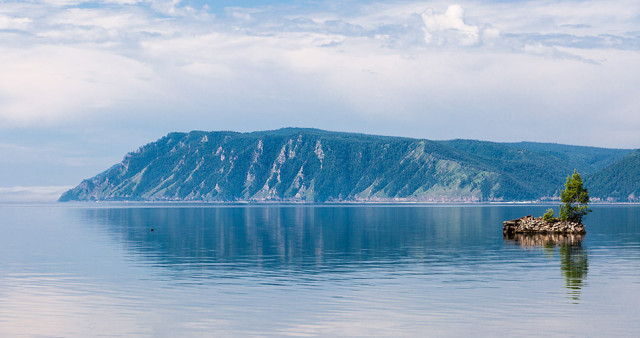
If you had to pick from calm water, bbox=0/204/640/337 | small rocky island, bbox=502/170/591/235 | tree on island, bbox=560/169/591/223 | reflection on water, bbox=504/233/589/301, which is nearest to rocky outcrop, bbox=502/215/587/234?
small rocky island, bbox=502/170/591/235

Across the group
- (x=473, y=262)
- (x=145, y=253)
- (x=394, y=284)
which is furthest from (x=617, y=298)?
(x=145, y=253)

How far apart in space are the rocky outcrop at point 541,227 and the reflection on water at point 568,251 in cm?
199

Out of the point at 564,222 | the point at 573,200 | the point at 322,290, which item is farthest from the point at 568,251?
the point at 322,290

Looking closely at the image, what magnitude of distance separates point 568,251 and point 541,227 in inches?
1579

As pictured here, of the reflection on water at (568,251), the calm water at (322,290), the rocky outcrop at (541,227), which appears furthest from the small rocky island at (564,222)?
the calm water at (322,290)

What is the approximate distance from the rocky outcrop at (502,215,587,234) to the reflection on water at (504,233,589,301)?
199 centimetres

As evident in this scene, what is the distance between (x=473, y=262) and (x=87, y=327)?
42.4 meters

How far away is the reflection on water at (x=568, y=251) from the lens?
5756 cm

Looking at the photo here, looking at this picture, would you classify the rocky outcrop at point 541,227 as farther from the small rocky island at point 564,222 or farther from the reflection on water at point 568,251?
the reflection on water at point 568,251

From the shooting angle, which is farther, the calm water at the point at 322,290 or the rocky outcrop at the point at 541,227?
the rocky outcrop at the point at 541,227

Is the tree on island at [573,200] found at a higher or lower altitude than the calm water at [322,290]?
higher

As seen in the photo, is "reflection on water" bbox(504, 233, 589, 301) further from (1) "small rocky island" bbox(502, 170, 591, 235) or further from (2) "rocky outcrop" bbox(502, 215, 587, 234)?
(1) "small rocky island" bbox(502, 170, 591, 235)

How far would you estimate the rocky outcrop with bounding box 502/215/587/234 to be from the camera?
12506 centimetres

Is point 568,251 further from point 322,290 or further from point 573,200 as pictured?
point 322,290
